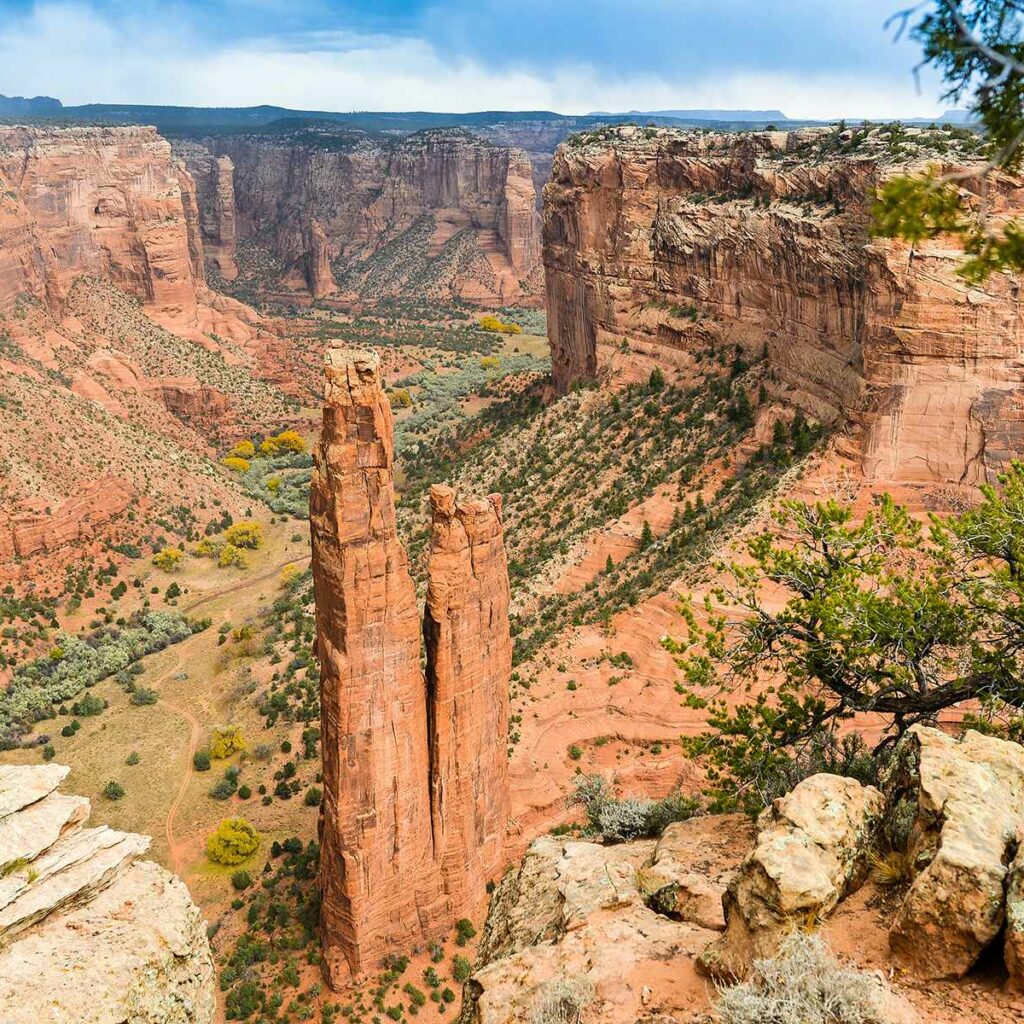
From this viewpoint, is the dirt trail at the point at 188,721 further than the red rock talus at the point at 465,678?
Yes

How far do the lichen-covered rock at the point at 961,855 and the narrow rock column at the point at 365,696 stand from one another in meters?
15.3

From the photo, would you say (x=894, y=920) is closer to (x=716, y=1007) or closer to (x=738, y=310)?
(x=716, y=1007)

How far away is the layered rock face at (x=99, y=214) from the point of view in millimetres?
85000

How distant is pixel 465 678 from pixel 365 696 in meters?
3.32

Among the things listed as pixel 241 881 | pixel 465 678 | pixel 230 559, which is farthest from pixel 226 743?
pixel 230 559

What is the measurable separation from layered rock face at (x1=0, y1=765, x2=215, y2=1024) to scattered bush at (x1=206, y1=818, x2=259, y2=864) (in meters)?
20.1

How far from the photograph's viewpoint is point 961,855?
10742mm

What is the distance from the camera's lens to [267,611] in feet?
189

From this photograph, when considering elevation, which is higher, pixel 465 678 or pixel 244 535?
pixel 465 678

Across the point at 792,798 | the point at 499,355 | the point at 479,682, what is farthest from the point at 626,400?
the point at 499,355

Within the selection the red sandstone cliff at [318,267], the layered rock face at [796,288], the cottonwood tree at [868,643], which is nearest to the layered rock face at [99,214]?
the layered rock face at [796,288]

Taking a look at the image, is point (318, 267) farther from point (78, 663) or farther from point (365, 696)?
point (365, 696)

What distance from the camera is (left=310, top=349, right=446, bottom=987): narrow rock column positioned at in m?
24.2

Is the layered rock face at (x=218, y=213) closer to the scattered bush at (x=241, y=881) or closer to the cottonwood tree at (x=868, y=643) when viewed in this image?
the scattered bush at (x=241, y=881)
